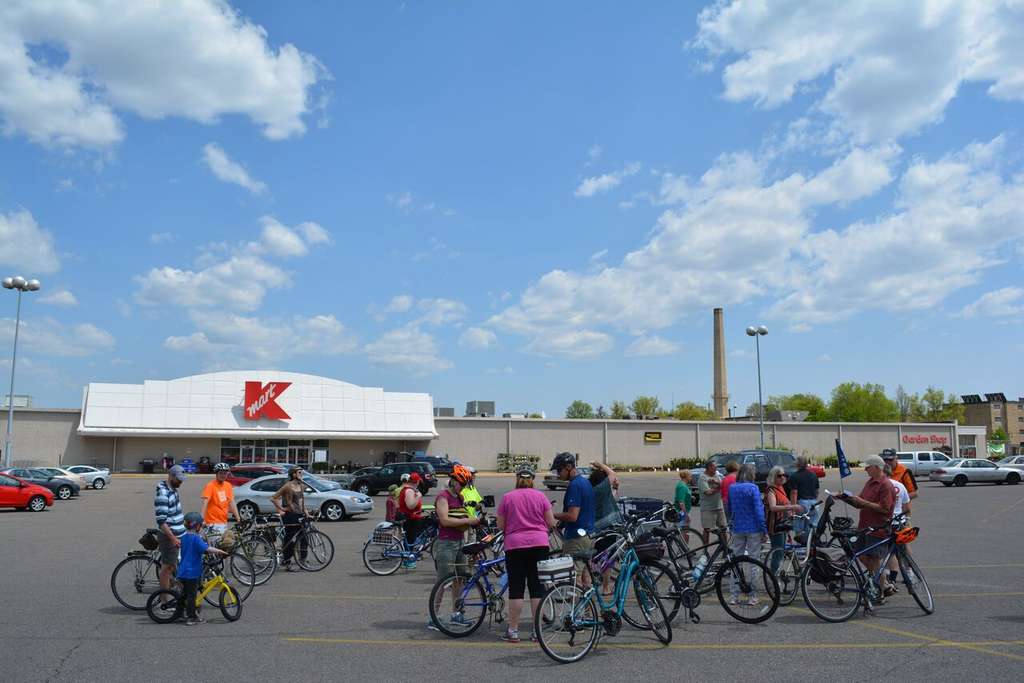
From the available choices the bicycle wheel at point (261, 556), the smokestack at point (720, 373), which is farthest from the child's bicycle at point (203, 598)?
the smokestack at point (720, 373)

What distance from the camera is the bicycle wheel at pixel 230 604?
30.0 feet

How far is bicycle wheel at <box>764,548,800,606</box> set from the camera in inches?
372

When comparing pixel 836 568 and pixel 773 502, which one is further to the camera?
pixel 773 502

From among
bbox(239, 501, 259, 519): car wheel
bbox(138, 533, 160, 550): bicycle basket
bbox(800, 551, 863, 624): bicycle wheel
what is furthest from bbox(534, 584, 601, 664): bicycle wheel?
bbox(239, 501, 259, 519): car wheel

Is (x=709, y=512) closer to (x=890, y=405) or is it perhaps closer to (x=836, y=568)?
(x=836, y=568)

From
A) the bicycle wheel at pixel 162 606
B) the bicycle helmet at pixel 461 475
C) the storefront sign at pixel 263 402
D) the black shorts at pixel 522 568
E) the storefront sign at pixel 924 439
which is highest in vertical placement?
the storefront sign at pixel 263 402

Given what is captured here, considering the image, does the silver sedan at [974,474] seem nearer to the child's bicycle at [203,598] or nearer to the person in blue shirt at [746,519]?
the person in blue shirt at [746,519]

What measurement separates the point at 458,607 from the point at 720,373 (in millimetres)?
85516

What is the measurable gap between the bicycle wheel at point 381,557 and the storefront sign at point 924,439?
233 ft

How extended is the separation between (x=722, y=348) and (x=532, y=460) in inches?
1608

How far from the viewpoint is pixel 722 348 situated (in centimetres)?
9150

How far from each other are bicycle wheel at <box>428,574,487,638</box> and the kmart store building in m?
48.3

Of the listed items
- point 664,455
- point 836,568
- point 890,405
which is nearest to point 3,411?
point 664,455

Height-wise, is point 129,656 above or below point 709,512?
below
